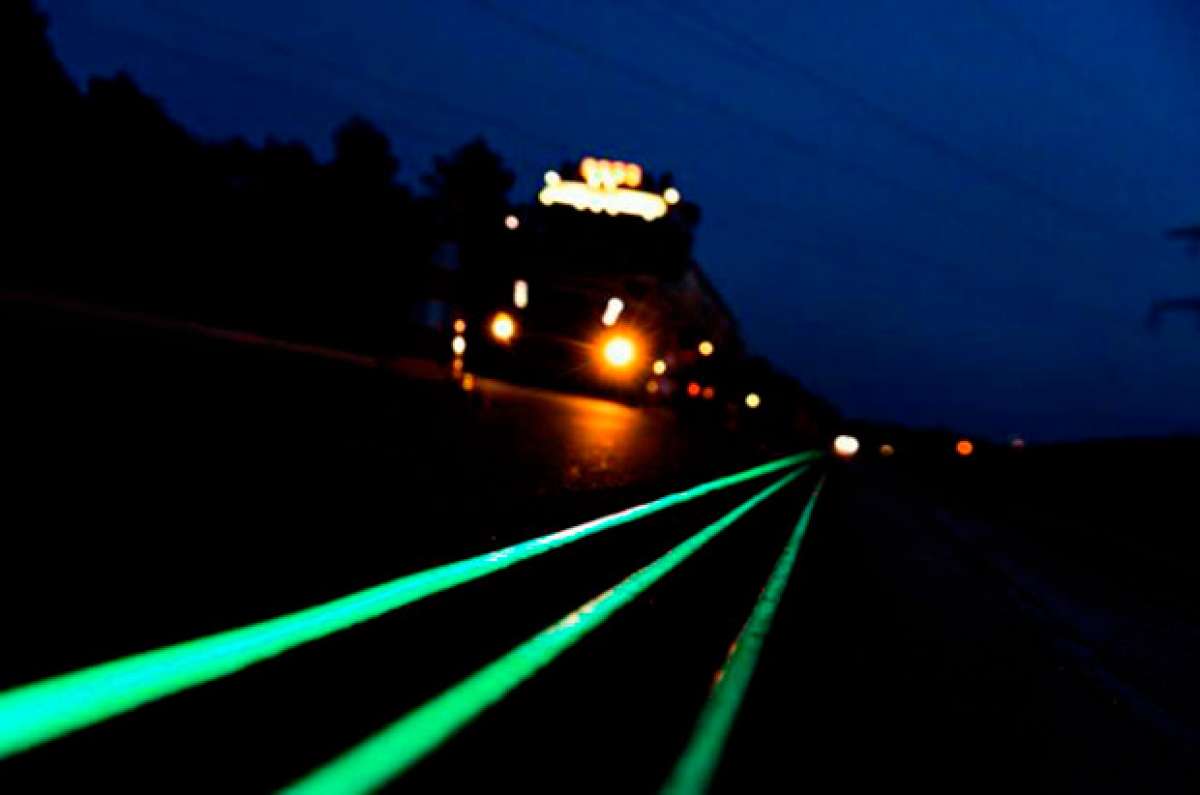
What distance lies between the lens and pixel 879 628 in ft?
14.2

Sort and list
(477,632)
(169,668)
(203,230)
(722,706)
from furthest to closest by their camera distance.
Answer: (203,230)
(477,632)
(722,706)
(169,668)

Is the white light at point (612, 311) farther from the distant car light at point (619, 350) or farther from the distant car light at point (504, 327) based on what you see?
the distant car light at point (504, 327)

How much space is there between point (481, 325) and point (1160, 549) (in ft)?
62.3

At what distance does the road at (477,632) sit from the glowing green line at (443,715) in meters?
0.05

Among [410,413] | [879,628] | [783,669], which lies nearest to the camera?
[783,669]

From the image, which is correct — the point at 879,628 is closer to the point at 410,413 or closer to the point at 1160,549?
the point at 410,413

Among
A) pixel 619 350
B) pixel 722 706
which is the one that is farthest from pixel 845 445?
pixel 722 706

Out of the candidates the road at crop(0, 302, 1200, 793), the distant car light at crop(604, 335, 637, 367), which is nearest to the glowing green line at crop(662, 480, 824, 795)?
the road at crop(0, 302, 1200, 793)

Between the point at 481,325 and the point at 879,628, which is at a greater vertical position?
the point at 481,325

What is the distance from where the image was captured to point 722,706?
7.91ft

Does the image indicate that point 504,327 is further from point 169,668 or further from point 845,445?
point 845,445

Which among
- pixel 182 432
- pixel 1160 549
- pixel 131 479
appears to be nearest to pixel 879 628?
pixel 131 479

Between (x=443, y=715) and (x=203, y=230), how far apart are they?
24.6 m

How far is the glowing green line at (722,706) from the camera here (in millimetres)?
1890
